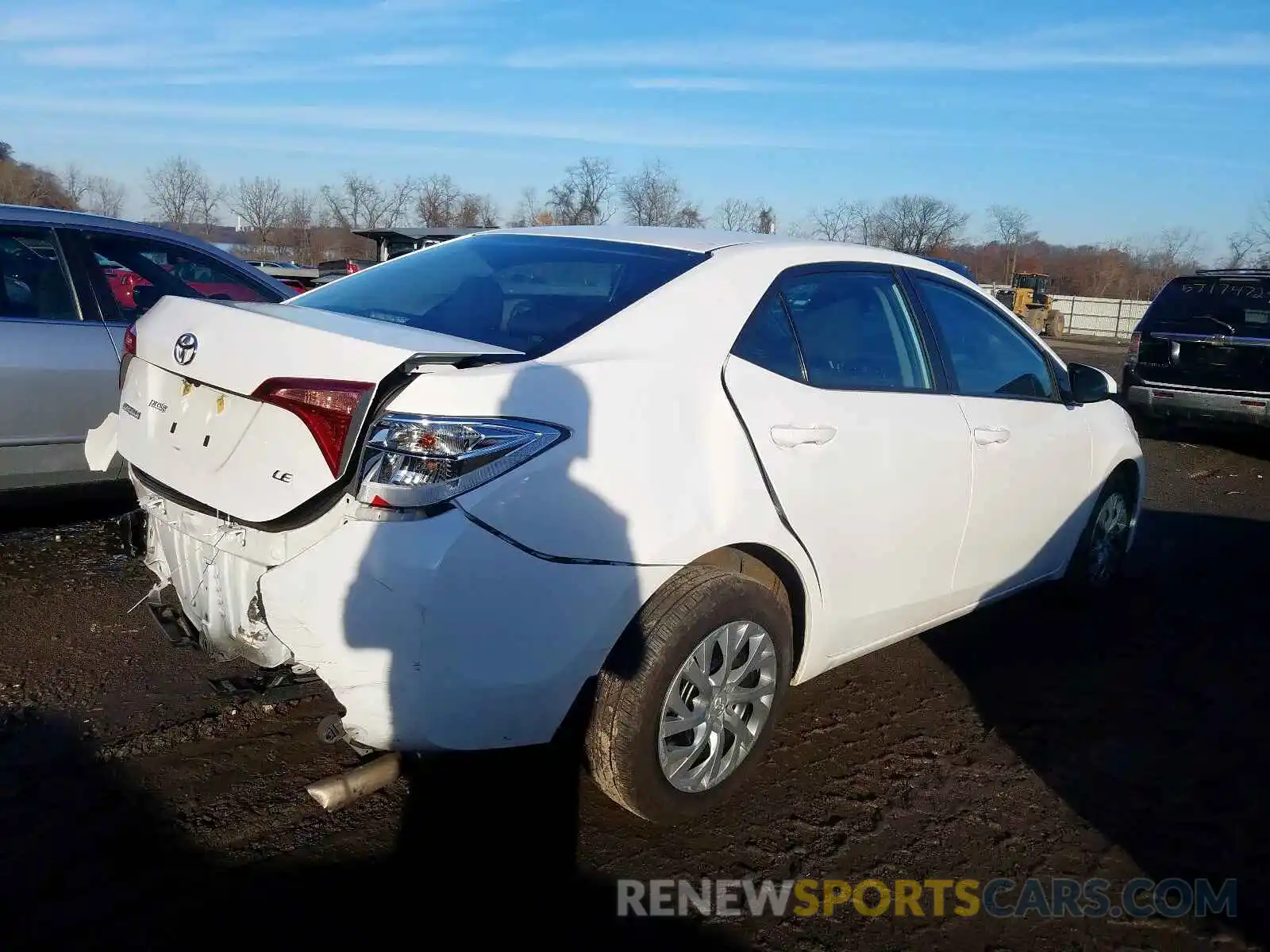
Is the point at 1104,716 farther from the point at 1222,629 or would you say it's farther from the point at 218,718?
the point at 218,718

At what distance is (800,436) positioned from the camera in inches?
121

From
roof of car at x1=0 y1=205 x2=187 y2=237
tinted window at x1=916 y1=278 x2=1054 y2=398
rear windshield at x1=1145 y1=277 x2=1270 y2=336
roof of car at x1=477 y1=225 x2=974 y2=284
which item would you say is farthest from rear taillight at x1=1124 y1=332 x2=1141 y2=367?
roof of car at x1=0 y1=205 x2=187 y2=237

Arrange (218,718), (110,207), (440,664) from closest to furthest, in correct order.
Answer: (440,664)
(218,718)
(110,207)

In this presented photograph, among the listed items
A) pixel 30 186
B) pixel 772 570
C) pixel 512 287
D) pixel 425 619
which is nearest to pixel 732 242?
pixel 512 287

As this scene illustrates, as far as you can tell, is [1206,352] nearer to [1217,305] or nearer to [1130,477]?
[1217,305]

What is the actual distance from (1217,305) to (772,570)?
28.0 feet

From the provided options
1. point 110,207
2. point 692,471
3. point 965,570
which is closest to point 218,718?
point 692,471

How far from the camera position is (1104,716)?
391 cm

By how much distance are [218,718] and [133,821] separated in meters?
0.65

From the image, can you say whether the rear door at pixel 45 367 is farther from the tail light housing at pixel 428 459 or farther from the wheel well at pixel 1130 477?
the wheel well at pixel 1130 477

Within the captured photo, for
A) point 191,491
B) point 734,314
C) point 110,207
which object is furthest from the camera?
point 110,207

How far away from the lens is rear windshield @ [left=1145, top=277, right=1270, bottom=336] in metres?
9.48

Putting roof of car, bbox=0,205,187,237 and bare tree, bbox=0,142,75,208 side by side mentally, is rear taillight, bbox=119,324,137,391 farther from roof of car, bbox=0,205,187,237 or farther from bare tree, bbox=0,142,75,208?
bare tree, bbox=0,142,75,208

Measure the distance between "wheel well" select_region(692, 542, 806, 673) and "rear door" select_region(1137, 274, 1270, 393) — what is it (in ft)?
25.6
